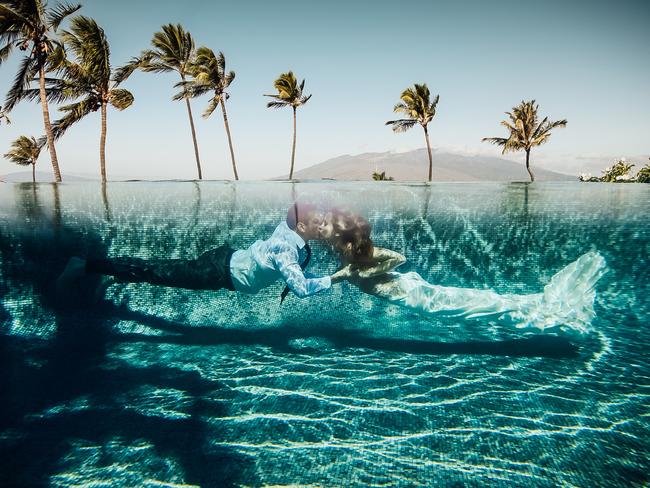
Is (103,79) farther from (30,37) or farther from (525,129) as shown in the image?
(525,129)

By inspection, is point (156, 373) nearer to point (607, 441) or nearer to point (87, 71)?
point (607, 441)

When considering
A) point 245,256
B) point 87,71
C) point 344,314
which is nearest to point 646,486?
point 245,256

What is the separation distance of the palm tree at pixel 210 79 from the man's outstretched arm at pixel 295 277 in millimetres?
17293

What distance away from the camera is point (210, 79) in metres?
21.0

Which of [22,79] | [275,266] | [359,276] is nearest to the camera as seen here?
[275,266]

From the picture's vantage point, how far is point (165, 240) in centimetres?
1500

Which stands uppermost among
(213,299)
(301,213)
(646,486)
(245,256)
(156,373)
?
(301,213)

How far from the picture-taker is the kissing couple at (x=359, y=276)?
19.1ft

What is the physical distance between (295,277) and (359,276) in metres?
2.31

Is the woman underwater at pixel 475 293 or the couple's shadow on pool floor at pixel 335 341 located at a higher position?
the woman underwater at pixel 475 293

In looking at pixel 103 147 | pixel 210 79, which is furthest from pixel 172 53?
pixel 103 147

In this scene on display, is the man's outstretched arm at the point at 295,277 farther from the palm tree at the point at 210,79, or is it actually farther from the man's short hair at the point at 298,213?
the palm tree at the point at 210,79

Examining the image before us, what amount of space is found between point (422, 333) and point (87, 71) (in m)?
15.9

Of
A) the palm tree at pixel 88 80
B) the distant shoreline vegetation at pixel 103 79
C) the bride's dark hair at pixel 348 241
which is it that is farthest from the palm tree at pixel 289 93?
the bride's dark hair at pixel 348 241
